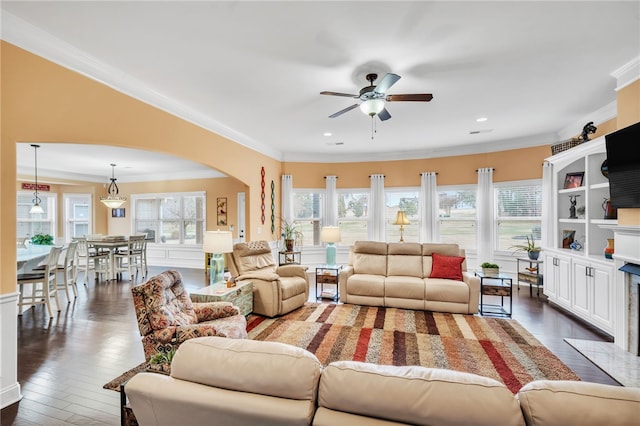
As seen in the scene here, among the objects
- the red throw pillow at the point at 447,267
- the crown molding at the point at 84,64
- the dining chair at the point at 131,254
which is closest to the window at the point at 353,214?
the red throw pillow at the point at 447,267

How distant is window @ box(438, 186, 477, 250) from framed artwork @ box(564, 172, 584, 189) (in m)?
1.91

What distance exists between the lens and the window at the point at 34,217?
8.36 m

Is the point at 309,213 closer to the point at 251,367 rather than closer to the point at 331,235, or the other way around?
the point at 331,235

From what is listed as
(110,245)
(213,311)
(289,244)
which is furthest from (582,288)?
(110,245)

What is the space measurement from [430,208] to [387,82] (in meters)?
4.60

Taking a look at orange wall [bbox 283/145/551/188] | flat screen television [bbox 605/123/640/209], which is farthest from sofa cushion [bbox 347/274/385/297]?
orange wall [bbox 283/145/551/188]

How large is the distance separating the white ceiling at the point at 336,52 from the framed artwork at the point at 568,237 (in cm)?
179

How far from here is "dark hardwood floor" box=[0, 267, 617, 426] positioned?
227 centimetres

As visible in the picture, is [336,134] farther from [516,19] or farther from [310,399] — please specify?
[310,399]

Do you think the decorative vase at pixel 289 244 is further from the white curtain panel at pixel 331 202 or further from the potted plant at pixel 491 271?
the potted plant at pixel 491 271

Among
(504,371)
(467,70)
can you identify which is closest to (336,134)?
(467,70)

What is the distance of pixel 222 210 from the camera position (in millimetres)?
8273

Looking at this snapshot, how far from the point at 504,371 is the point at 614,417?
7.52 feet

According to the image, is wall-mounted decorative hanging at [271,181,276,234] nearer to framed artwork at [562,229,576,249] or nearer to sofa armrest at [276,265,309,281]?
sofa armrest at [276,265,309,281]
